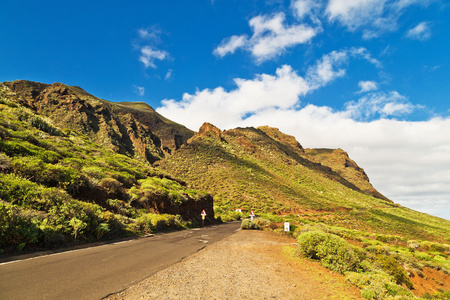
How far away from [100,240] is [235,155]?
238 feet

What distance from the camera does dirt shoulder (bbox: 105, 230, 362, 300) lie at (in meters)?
5.19

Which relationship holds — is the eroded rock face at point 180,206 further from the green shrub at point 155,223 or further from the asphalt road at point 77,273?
the asphalt road at point 77,273

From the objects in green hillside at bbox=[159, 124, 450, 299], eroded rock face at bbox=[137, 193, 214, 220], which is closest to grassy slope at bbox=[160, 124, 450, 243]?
green hillside at bbox=[159, 124, 450, 299]

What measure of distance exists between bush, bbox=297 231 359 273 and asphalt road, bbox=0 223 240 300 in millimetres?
6277

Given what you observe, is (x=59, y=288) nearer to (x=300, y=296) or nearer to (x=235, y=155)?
(x=300, y=296)

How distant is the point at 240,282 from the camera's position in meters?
6.28

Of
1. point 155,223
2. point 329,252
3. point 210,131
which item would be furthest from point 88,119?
point 329,252

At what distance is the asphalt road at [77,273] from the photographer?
4.46m

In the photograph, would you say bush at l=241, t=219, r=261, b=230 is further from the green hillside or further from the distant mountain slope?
the distant mountain slope

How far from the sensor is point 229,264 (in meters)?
8.38

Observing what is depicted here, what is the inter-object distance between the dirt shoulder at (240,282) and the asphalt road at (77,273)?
54 centimetres

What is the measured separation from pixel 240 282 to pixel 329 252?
17.0 ft

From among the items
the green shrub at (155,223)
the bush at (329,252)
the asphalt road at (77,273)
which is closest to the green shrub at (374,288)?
the bush at (329,252)

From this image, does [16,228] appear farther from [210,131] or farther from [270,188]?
[210,131]
